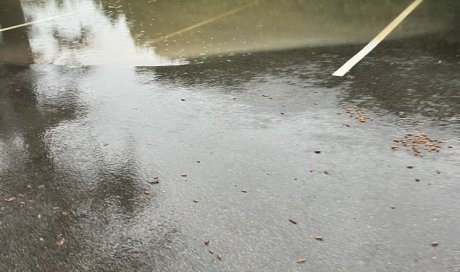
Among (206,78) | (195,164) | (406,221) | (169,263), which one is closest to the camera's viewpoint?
(169,263)

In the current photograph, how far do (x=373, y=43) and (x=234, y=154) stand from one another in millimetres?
4709

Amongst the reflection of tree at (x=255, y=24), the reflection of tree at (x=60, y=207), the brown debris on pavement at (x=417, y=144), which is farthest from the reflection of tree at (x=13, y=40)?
the brown debris on pavement at (x=417, y=144)

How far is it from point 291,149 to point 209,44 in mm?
4764

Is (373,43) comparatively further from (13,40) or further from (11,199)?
(13,40)

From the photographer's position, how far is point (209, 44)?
364 inches

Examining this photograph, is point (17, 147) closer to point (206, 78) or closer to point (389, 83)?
point (206, 78)

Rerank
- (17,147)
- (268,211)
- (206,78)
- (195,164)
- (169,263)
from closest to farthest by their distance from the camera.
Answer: (169,263) → (268,211) → (195,164) → (17,147) → (206,78)

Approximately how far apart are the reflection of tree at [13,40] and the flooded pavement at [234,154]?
0.10m

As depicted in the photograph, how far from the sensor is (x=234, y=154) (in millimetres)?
5047

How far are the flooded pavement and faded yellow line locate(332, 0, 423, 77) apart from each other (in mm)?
147

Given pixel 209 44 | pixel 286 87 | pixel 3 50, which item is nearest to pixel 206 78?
pixel 286 87

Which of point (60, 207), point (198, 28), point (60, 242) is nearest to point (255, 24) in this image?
point (198, 28)

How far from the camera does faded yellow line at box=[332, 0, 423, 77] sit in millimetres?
7311

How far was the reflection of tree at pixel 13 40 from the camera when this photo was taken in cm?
926
